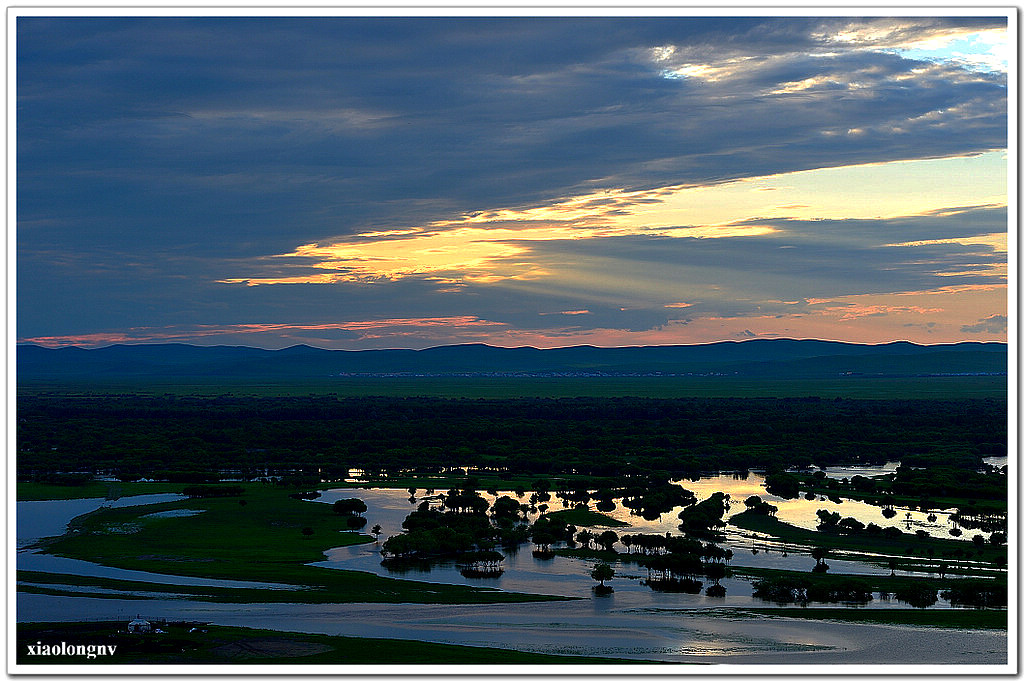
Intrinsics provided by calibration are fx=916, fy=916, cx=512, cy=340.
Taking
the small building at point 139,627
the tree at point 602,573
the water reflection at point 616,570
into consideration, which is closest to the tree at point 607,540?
the water reflection at point 616,570

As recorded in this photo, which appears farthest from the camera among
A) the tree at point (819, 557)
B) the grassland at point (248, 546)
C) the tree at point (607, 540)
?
the tree at point (607, 540)

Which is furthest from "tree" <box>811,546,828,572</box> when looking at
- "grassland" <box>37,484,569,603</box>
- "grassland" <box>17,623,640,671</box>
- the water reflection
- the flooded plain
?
"grassland" <box>17,623,640,671</box>

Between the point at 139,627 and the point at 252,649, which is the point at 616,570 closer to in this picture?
the point at 252,649

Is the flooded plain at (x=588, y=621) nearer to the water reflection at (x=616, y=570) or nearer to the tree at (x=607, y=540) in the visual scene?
the water reflection at (x=616, y=570)

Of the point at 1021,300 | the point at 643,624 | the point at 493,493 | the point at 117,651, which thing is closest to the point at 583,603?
the point at 643,624

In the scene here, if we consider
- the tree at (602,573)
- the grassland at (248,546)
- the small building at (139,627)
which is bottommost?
the grassland at (248,546)

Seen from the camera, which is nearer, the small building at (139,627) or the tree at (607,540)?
the small building at (139,627)
